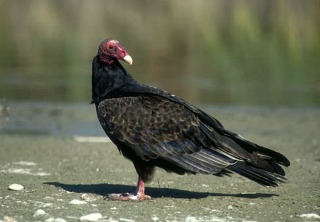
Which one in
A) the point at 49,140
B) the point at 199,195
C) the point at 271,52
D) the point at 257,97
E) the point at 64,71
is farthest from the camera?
the point at 271,52

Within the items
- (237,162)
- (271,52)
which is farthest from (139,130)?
(271,52)

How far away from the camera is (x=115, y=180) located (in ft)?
28.6

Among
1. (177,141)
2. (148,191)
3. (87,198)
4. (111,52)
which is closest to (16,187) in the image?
(87,198)

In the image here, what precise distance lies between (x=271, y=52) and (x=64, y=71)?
6923mm

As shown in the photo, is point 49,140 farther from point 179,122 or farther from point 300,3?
point 300,3

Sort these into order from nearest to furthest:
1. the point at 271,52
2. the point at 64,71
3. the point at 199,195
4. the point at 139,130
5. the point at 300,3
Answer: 1. the point at 139,130
2. the point at 199,195
3. the point at 64,71
4. the point at 271,52
5. the point at 300,3

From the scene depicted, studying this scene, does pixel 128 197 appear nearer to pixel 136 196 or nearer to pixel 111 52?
pixel 136 196

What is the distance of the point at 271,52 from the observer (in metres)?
24.6

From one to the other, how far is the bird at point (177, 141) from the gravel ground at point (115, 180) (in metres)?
0.30

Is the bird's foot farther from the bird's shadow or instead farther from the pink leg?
the bird's shadow

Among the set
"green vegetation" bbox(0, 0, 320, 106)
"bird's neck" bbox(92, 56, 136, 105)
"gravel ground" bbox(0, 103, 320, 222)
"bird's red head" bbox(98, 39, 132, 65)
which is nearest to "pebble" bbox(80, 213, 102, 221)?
"gravel ground" bbox(0, 103, 320, 222)

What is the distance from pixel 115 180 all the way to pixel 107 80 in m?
1.43

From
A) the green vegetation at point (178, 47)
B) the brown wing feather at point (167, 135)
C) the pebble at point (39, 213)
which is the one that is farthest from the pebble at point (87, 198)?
the green vegetation at point (178, 47)

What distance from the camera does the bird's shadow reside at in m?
7.70
